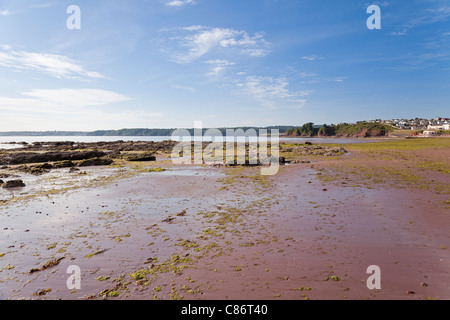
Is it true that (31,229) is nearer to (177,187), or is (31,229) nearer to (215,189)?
(177,187)

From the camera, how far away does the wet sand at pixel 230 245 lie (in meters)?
6.62

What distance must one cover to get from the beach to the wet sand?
0.05 m

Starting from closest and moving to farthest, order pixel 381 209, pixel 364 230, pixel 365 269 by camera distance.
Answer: pixel 365 269 → pixel 364 230 → pixel 381 209

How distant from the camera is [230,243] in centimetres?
977

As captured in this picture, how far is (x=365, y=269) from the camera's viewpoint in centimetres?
736

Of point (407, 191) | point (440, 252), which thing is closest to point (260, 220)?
point (440, 252)

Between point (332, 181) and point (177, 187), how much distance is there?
15620 mm
